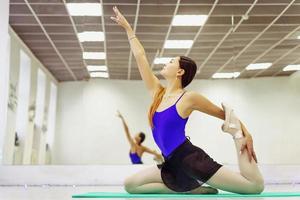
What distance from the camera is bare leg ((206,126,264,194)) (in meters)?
3.06

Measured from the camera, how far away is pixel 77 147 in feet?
21.3

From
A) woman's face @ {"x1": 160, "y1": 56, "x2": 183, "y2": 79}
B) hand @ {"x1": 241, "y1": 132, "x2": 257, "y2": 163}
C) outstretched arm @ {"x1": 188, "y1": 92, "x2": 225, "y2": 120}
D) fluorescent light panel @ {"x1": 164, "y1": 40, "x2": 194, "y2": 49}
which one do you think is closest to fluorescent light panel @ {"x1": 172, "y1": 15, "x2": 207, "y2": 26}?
fluorescent light panel @ {"x1": 164, "y1": 40, "x2": 194, "y2": 49}

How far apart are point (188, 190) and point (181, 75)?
872mm

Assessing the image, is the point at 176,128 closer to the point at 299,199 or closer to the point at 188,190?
the point at 188,190

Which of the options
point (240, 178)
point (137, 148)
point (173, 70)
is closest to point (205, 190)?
point (240, 178)

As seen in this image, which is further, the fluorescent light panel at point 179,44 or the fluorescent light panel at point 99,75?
the fluorescent light panel at point 99,75

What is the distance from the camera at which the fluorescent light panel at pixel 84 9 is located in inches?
249

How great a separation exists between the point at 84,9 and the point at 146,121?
6.21ft

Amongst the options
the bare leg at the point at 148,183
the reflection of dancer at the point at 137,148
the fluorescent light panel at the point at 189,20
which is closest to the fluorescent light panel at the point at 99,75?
the reflection of dancer at the point at 137,148

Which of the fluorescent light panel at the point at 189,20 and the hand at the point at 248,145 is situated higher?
the fluorescent light panel at the point at 189,20

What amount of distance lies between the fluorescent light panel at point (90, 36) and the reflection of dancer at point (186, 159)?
11.1 ft

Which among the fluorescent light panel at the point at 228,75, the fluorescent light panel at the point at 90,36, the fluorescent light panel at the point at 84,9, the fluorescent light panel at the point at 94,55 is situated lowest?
the fluorescent light panel at the point at 228,75

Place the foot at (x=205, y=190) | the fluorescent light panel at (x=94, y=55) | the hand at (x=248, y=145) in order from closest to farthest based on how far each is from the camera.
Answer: the hand at (x=248, y=145) → the foot at (x=205, y=190) → the fluorescent light panel at (x=94, y=55)

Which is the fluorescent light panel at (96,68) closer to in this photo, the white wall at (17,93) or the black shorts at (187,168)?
the white wall at (17,93)
